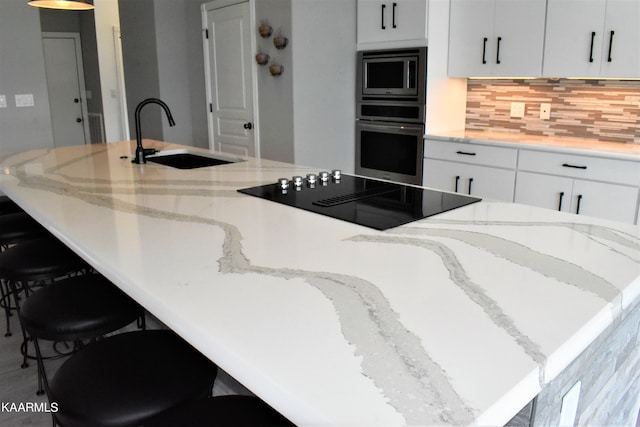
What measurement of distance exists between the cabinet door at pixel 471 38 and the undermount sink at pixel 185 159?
6.59ft

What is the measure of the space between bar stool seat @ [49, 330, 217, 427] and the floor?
0.67 metres

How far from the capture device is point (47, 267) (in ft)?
6.43

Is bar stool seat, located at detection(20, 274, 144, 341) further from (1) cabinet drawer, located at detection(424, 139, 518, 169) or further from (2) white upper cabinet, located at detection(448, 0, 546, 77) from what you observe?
(2) white upper cabinet, located at detection(448, 0, 546, 77)

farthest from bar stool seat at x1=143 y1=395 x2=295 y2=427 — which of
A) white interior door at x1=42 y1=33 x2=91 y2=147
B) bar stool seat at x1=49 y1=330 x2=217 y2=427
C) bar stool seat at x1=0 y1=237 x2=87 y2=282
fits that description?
white interior door at x1=42 y1=33 x2=91 y2=147

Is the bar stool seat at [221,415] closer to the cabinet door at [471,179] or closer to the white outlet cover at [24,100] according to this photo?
the cabinet door at [471,179]

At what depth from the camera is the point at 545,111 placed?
3.79 metres

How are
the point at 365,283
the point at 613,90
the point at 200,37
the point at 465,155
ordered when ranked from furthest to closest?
the point at 200,37
the point at 465,155
the point at 613,90
the point at 365,283

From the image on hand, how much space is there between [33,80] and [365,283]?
4.56 metres

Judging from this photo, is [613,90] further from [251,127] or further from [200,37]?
[200,37]

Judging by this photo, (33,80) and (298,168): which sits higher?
(33,80)

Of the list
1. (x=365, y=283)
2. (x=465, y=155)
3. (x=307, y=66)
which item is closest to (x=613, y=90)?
(x=465, y=155)

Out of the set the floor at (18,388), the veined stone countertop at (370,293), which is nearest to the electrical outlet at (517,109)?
the veined stone countertop at (370,293)

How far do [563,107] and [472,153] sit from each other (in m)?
0.73

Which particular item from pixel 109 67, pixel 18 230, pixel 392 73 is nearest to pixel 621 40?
pixel 392 73
